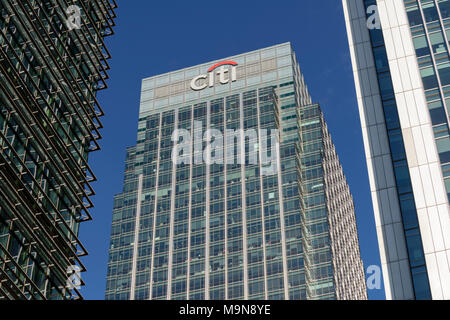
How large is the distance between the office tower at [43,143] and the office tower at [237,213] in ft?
331

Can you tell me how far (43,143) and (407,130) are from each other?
28863 mm

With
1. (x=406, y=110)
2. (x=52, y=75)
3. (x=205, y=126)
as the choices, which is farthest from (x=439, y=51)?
(x=205, y=126)

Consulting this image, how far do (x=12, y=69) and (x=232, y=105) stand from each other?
148800mm

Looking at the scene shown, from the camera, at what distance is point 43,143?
2146 inches

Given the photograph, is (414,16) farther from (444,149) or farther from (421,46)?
(444,149)

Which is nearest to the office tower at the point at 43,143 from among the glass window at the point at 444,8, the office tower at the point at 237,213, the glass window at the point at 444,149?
the glass window at the point at 444,149

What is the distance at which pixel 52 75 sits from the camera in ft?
193

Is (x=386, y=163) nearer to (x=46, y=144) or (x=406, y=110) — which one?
(x=406, y=110)

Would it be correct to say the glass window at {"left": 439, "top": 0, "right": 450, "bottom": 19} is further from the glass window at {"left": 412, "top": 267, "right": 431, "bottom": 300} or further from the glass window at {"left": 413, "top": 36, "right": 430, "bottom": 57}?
the glass window at {"left": 412, "top": 267, "right": 431, "bottom": 300}

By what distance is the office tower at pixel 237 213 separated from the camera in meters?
164

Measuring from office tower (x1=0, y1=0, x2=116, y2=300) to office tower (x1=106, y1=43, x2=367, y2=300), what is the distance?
331 ft

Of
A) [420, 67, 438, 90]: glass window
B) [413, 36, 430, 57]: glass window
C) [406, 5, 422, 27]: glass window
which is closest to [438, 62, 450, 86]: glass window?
[420, 67, 438, 90]: glass window

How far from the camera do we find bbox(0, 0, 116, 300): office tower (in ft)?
158

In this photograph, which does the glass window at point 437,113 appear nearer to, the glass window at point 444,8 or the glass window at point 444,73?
the glass window at point 444,73
